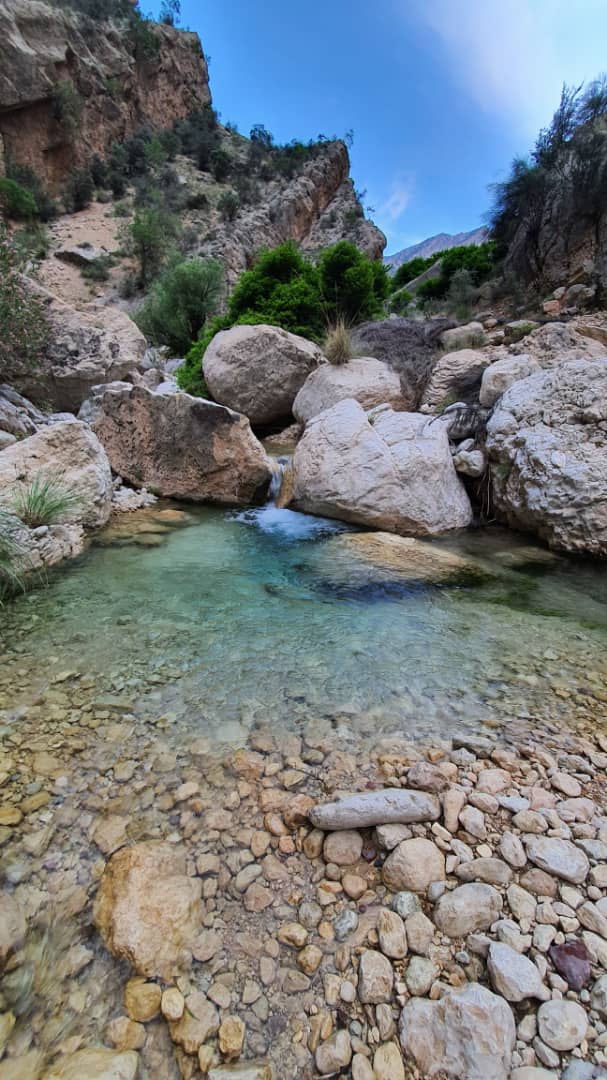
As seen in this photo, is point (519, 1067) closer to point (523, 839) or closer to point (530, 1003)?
point (530, 1003)

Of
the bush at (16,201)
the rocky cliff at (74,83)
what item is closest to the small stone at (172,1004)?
the bush at (16,201)

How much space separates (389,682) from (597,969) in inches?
51.4

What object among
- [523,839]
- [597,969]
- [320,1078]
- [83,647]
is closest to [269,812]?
[320,1078]

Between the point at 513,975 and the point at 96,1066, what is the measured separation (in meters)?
0.93

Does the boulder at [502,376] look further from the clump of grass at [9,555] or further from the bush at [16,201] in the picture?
the bush at [16,201]

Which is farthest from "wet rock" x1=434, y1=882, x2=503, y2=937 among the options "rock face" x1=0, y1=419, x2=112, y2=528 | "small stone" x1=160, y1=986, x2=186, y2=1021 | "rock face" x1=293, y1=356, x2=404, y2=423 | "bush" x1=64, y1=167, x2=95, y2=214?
"bush" x1=64, y1=167, x2=95, y2=214

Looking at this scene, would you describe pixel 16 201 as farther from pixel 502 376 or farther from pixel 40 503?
pixel 502 376

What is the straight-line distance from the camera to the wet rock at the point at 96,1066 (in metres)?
0.89

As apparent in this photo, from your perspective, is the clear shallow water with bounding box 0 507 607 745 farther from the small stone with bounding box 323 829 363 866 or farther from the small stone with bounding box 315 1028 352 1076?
the small stone with bounding box 315 1028 352 1076

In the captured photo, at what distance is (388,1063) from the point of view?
0.89 meters

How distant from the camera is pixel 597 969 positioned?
99 centimetres

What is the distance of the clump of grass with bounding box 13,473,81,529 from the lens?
3.69 metres

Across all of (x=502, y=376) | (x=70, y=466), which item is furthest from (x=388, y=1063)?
(x=502, y=376)

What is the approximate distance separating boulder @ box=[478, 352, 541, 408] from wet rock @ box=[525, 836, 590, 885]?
530cm
